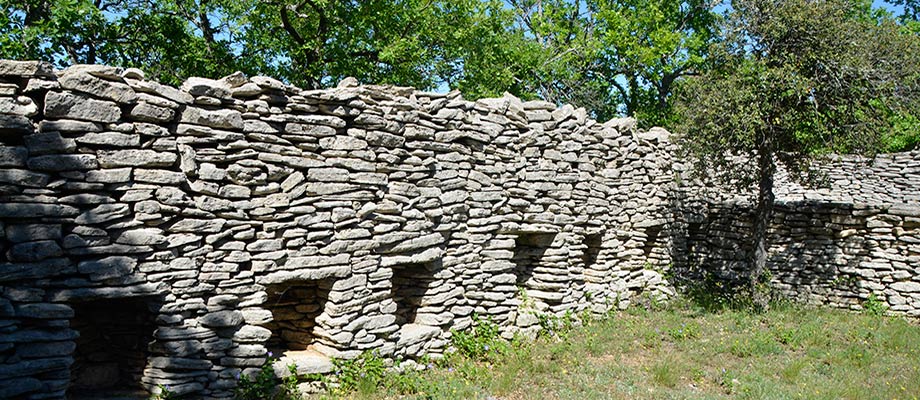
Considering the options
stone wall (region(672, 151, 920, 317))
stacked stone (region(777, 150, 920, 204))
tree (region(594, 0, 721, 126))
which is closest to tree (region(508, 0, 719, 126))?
tree (region(594, 0, 721, 126))

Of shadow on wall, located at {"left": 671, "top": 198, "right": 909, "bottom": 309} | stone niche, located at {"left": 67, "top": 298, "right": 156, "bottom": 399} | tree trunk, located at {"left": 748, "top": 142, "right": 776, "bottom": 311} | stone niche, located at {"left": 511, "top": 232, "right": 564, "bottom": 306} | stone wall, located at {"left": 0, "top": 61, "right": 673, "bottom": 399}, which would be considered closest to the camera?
stone wall, located at {"left": 0, "top": 61, "right": 673, "bottom": 399}

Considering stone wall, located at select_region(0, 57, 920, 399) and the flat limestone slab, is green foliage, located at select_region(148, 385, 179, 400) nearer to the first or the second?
stone wall, located at select_region(0, 57, 920, 399)

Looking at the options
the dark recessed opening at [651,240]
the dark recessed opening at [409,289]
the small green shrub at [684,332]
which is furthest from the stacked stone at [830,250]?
the dark recessed opening at [409,289]

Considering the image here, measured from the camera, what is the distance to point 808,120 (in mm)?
8953

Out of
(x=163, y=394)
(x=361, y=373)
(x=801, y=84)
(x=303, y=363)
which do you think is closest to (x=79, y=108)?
(x=163, y=394)

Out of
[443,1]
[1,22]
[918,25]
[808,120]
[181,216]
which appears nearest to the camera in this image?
[181,216]

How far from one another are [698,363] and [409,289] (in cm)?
363

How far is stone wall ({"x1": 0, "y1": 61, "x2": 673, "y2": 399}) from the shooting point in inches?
176

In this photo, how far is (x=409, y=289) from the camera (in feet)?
24.1

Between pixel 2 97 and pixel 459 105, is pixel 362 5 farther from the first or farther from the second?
pixel 2 97

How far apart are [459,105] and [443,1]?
963 centimetres

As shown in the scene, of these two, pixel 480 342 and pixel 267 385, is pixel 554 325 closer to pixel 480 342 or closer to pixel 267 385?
pixel 480 342

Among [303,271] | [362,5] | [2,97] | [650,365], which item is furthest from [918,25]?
[2,97]

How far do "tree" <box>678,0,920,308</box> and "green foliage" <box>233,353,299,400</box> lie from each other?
22.5 ft
